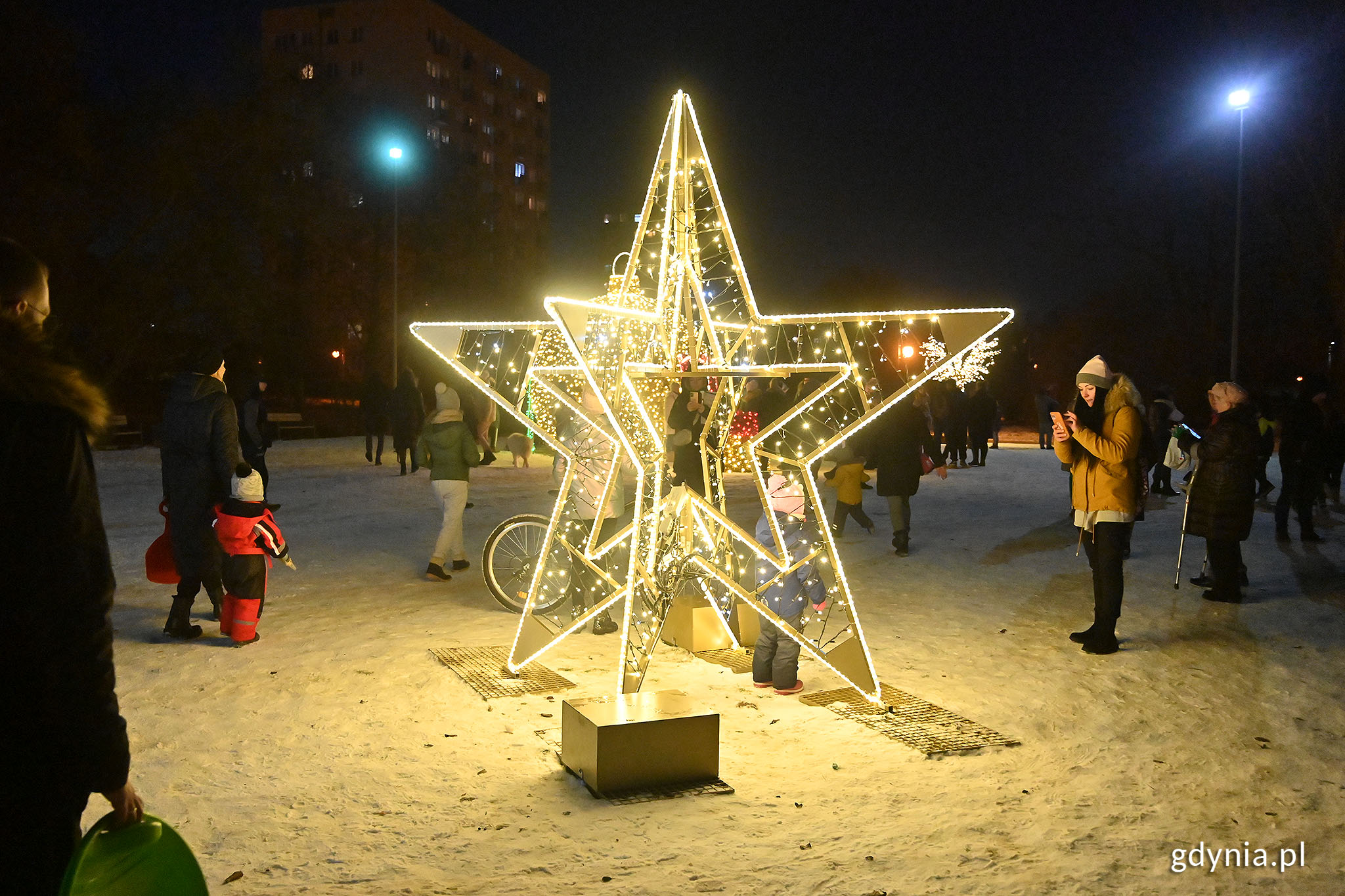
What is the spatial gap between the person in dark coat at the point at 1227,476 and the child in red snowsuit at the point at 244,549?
23.1ft

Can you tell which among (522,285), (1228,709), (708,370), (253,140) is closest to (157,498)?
(708,370)

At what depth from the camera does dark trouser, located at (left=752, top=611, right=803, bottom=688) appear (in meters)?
6.12

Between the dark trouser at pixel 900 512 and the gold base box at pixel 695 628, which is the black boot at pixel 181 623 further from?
the dark trouser at pixel 900 512

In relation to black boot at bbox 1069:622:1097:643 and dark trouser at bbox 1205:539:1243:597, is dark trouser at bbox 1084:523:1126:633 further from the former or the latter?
dark trouser at bbox 1205:539:1243:597

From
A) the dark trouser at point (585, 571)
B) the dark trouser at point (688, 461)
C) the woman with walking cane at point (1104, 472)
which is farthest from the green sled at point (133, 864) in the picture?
the woman with walking cane at point (1104, 472)

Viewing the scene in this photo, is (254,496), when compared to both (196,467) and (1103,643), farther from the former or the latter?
(1103,643)

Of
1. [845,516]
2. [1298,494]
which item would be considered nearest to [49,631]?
[845,516]

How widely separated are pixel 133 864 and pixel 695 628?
5.25 meters

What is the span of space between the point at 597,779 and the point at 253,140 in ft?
90.8

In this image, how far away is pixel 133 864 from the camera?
80.9 inches

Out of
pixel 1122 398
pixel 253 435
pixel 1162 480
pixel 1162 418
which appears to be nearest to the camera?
pixel 1122 398

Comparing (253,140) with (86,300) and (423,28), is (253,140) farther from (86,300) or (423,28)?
(423,28)

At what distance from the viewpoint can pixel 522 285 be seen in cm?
4184

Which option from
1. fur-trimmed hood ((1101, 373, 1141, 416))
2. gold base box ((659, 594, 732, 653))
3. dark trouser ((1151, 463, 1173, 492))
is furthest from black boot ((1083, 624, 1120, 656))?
dark trouser ((1151, 463, 1173, 492))
